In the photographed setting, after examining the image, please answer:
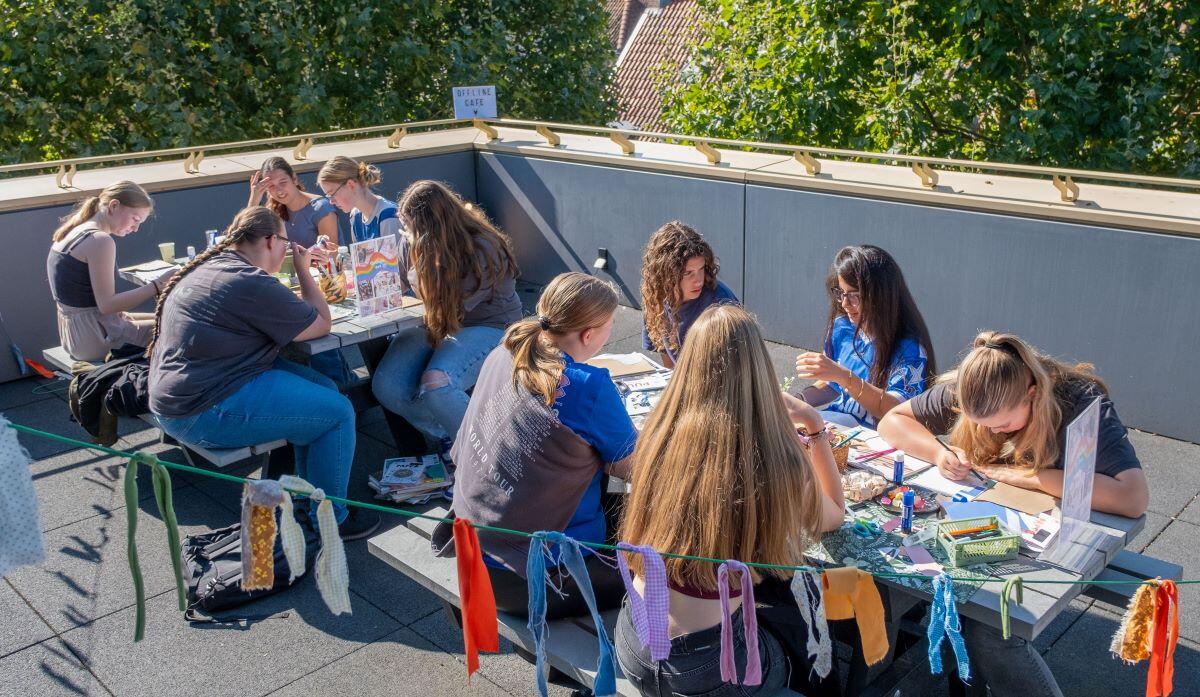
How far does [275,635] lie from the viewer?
11.7 feet

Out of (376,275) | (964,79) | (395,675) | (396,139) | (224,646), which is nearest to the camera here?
(395,675)

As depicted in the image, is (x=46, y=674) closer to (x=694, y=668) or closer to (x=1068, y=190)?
(x=694, y=668)

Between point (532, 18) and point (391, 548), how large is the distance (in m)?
11.2

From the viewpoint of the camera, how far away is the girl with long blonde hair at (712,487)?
228 cm

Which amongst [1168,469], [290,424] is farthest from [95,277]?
[1168,469]

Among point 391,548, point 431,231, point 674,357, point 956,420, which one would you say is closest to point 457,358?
point 431,231

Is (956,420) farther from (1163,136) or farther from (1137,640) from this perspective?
(1163,136)

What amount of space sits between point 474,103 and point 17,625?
17.5 ft

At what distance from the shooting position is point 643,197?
6.84 m

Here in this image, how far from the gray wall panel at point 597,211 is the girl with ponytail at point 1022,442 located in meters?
3.54

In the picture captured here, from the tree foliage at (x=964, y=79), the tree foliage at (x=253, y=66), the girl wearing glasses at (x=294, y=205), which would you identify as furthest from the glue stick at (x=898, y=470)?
the tree foliage at (x=253, y=66)

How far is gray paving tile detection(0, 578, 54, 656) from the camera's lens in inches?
139

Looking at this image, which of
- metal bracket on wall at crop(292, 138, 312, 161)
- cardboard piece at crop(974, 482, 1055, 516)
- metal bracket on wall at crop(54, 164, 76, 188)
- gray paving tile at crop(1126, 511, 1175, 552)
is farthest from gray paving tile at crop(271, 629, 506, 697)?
metal bracket on wall at crop(292, 138, 312, 161)

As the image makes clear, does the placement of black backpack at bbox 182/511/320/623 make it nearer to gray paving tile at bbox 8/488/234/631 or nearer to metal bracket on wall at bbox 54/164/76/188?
gray paving tile at bbox 8/488/234/631
